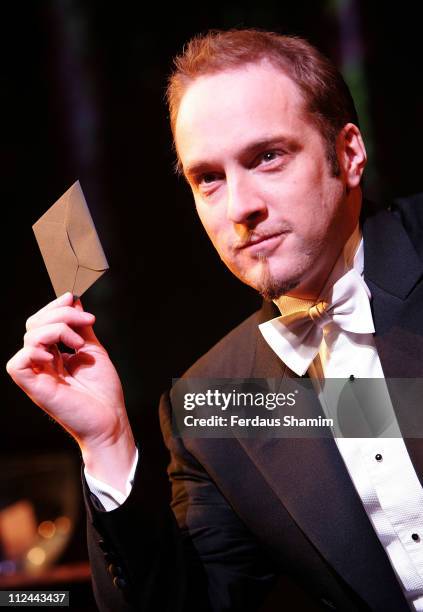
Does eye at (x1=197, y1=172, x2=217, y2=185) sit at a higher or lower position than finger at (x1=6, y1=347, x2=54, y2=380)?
higher

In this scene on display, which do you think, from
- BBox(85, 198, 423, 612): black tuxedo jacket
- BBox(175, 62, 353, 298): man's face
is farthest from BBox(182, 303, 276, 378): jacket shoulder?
BBox(175, 62, 353, 298): man's face

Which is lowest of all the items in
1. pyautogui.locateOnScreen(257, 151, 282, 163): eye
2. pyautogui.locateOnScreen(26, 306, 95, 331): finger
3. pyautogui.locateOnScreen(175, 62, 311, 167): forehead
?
pyautogui.locateOnScreen(26, 306, 95, 331): finger

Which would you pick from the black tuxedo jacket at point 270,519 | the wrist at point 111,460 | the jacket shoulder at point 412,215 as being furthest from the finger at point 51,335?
the jacket shoulder at point 412,215

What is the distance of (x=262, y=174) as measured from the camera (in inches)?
63.2

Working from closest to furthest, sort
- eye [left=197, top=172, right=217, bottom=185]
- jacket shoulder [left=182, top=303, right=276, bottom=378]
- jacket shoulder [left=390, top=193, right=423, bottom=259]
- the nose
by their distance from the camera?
the nose
eye [left=197, top=172, right=217, bottom=185]
jacket shoulder [left=390, top=193, right=423, bottom=259]
jacket shoulder [left=182, top=303, right=276, bottom=378]

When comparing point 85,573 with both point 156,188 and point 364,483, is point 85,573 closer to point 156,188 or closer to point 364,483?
point 364,483

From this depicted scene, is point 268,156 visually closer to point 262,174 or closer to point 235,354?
point 262,174

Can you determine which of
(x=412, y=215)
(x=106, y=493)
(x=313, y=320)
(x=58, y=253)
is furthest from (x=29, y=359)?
(x=412, y=215)

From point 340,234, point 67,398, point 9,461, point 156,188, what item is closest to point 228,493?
point 67,398

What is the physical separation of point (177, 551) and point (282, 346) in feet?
1.82

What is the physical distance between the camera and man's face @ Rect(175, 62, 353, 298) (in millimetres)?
1592

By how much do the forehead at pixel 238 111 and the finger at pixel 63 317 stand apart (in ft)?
1.38

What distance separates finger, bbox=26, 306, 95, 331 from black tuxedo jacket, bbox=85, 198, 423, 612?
39 cm

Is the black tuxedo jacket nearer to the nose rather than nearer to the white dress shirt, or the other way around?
the white dress shirt
